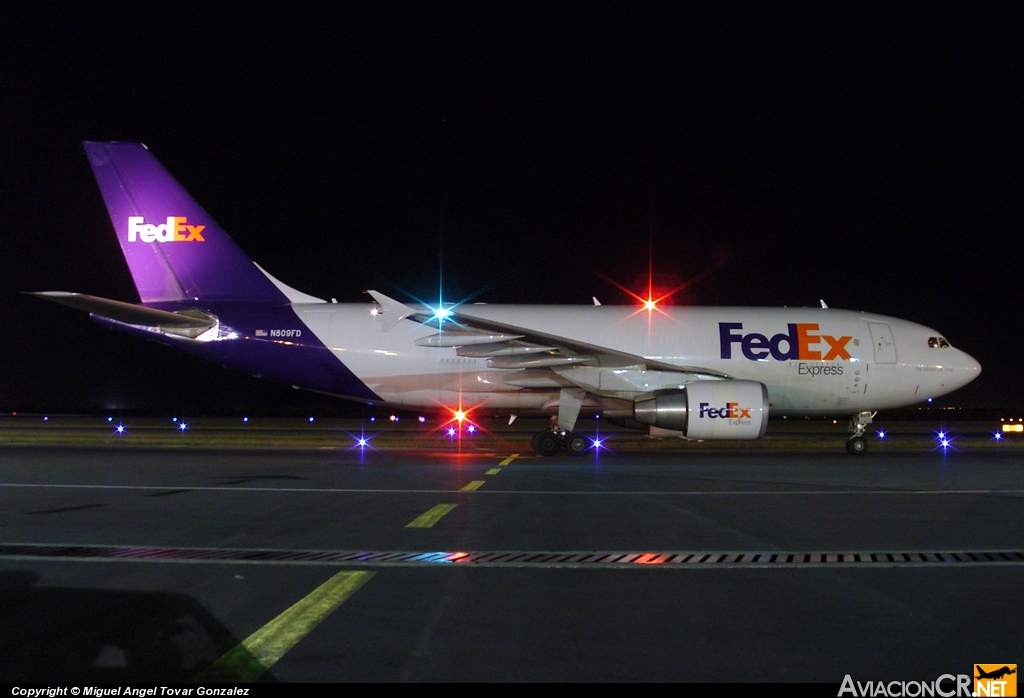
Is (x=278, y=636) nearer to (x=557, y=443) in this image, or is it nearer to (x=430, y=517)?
(x=430, y=517)

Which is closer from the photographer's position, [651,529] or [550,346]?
[651,529]

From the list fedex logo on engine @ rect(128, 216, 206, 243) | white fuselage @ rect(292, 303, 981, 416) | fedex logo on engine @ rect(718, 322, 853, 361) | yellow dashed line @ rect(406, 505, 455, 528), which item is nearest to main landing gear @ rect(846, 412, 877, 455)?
white fuselage @ rect(292, 303, 981, 416)

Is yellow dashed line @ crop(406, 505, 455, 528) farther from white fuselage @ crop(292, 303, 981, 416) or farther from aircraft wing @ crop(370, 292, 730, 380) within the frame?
white fuselage @ crop(292, 303, 981, 416)

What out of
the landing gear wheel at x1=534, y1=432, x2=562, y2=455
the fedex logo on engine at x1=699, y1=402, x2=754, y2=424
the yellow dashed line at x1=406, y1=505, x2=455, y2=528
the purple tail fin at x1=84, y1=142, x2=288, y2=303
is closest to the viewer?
the yellow dashed line at x1=406, y1=505, x2=455, y2=528

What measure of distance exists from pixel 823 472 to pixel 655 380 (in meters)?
4.42

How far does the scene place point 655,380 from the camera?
685 inches

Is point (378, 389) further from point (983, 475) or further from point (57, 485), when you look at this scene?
point (983, 475)

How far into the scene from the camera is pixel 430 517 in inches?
354

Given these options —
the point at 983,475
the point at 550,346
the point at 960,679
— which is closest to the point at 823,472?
the point at 983,475

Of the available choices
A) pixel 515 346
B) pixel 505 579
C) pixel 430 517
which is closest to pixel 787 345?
pixel 515 346

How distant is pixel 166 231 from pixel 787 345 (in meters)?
14.5

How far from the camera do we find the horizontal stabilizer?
589 inches

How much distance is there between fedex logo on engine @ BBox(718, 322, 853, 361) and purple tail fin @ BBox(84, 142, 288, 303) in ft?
35.0

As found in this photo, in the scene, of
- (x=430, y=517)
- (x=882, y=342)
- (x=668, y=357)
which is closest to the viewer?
(x=430, y=517)
